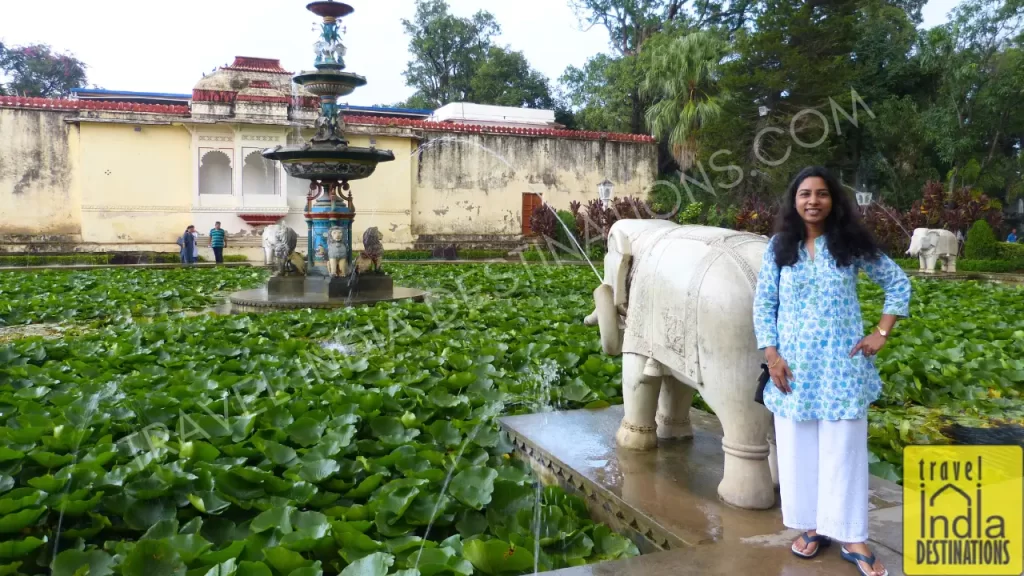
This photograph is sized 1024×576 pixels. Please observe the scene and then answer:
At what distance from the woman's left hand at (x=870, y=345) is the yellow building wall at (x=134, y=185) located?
644 inches

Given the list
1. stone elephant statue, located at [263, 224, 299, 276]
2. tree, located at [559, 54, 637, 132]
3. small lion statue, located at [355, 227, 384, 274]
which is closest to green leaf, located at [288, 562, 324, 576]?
small lion statue, located at [355, 227, 384, 274]

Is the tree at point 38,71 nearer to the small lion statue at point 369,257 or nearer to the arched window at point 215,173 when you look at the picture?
the arched window at point 215,173

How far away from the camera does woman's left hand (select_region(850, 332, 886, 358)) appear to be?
1.74 metres

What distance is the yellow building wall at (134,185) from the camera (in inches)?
605

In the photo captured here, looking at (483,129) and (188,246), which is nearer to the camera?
(188,246)

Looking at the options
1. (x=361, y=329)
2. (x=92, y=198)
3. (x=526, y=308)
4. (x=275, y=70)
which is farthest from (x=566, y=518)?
(x=275, y=70)

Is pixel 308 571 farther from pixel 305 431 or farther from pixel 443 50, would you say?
pixel 443 50

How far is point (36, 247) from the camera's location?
15078 mm

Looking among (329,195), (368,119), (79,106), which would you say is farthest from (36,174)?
(329,195)

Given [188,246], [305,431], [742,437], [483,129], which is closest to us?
[742,437]

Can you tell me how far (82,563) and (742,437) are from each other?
1.74 meters

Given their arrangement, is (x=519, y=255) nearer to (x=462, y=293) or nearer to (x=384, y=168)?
(x=384, y=168)

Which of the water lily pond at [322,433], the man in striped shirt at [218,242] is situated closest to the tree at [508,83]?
the man in striped shirt at [218,242]

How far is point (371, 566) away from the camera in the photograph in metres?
1.76
